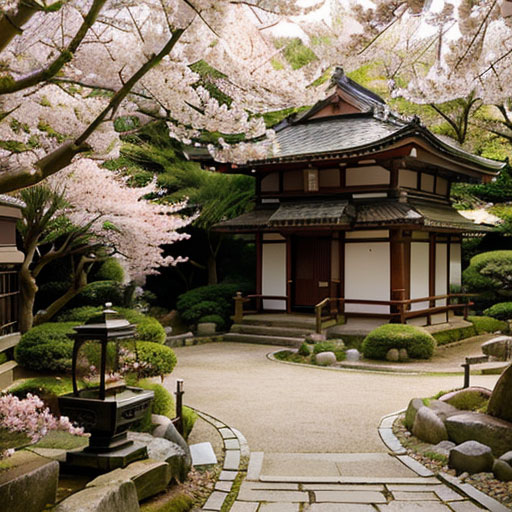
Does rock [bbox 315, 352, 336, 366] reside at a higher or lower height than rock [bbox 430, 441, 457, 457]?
lower

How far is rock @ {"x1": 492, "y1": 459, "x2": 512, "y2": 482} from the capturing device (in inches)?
221

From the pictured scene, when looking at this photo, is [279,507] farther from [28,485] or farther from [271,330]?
[271,330]

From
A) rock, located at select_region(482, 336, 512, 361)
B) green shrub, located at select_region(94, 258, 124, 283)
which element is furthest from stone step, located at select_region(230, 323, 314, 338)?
rock, located at select_region(482, 336, 512, 361)

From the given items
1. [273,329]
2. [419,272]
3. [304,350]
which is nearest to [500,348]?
[304,350]

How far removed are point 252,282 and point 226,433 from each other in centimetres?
1308

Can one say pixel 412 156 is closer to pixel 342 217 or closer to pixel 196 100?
pixel 342 217

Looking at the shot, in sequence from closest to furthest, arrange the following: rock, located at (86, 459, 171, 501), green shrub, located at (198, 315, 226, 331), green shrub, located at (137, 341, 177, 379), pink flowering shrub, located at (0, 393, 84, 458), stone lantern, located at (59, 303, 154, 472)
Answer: pink flowering shrub, located at (0, 393, 84, 458) → rock, located at (86, 459, 171, 501) → stone lantern, located at (59, 303, 154, 472) → green shrub, located at (137, 341, 177, 379) → green shrub, located at (198, 315, 226, 331)

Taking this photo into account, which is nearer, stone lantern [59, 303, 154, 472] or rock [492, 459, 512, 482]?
stone lantern [59, 303, 154, 472]

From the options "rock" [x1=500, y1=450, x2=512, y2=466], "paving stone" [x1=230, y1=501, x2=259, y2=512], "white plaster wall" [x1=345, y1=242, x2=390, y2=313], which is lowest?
"paving stone" [x1=230, y1=501, x2=259, y2=512]

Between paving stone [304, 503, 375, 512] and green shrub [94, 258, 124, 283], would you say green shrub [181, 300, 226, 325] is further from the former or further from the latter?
paving stone [304, 503, 375, 512]

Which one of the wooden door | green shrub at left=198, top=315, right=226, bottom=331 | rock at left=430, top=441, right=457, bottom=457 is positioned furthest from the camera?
green shrub at left=198, top=315, right=226, bottom=331

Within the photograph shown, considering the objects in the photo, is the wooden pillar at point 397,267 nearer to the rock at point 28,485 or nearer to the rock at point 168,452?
the rock at point 168,452

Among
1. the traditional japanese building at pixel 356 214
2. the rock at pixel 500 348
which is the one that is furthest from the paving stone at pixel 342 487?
the traditional japanese building at pixel 356 214

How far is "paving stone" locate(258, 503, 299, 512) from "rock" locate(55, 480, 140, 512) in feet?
4.47
